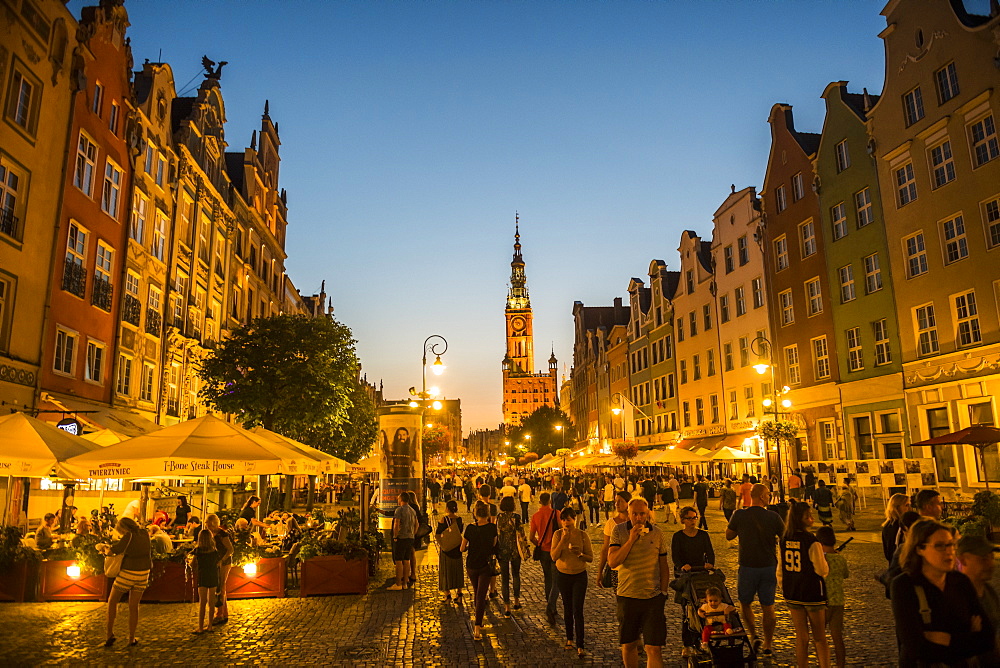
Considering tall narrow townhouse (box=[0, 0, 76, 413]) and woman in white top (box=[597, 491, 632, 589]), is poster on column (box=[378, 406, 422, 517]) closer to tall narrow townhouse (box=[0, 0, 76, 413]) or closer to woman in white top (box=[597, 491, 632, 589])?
tall narrow townhouse (box=[0, 0, 76, 413])

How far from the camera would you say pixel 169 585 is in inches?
508

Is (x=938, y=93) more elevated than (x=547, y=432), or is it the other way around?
(x=938, y=93)

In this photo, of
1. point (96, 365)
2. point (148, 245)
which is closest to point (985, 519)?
point (96, 365)

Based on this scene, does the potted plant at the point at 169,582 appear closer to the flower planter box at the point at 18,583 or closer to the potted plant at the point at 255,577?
the potted plant at the point at 255,577

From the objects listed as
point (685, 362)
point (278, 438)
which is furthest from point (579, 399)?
point (278, 438)

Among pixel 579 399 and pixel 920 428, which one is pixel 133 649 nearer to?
pixel 920 428

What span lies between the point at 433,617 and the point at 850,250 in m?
25.5

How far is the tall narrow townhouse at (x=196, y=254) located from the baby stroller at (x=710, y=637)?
26497mm

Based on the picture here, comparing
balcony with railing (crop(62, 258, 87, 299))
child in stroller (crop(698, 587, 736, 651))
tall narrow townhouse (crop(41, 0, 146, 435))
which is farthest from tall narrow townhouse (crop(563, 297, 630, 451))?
child in stroller (crop(698, 587, 736, 651))

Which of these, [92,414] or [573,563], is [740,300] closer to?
[92,414]

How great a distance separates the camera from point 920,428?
25375mm

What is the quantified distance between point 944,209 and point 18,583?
91.8 ft

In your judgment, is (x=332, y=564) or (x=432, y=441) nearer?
(x=332, y=564)

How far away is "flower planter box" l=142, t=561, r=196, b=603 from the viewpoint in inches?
505
